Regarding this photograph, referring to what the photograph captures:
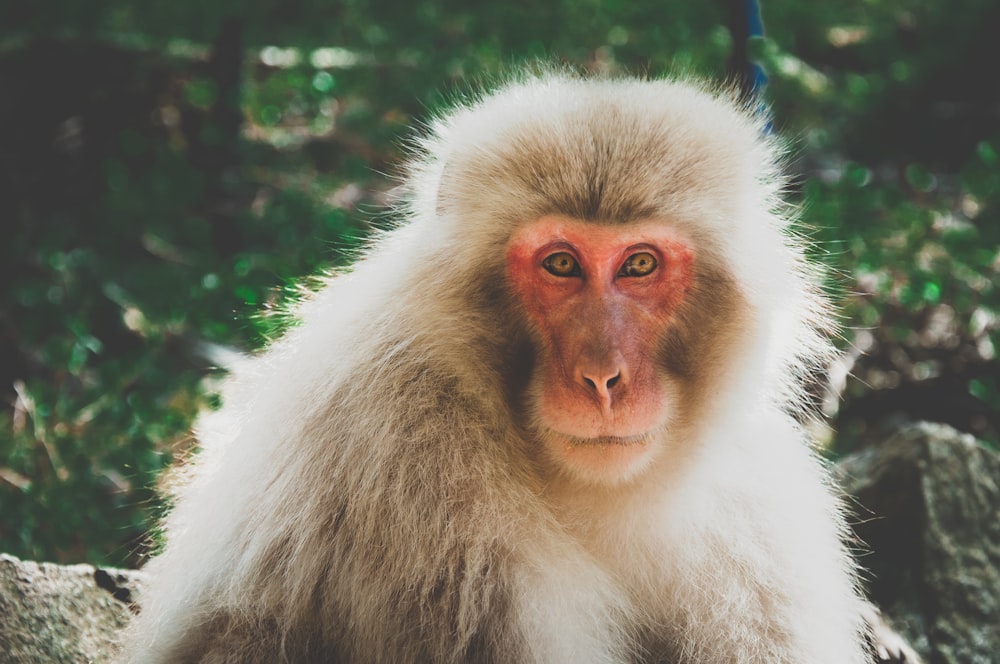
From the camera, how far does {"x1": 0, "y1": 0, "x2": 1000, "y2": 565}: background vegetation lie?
4367 mm

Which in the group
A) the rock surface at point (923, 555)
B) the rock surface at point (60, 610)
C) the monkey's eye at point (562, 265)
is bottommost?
the rock surface at point (60, 610)

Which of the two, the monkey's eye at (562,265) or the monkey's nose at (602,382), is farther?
the monkey's eye at (562,265)

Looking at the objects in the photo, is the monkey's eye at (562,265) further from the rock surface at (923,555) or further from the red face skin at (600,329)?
the rock surface at (923,555)

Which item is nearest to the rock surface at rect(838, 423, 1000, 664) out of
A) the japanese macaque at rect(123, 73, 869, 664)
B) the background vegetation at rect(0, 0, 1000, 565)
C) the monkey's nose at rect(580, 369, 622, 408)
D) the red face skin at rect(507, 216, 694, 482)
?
the background vegetation at rect(0, 0, 1000, 565)

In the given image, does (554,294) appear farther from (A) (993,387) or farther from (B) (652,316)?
(A) (993,387)

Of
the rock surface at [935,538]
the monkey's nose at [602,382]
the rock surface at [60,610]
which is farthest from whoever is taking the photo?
the rock surface at [935,538]

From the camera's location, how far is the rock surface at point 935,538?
349 centimetres

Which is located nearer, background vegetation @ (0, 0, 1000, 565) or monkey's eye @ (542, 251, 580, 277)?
monkey's eye @ (542, 251, 580, 277)

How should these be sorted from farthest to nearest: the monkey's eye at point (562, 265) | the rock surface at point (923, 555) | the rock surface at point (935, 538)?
the rock surface at point (935, 538), the rock surface at point (923, 555), the monkey's eye at point (562, 265)

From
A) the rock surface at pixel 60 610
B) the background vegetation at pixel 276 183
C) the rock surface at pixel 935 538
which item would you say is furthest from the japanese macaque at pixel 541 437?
the background vegetation at pixel 276 183

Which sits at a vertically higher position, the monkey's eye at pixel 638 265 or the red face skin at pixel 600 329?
the monkey's eye at pixel 638 265

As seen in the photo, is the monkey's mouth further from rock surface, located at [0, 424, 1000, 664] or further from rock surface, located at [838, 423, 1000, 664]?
rock surface, located at [838, 423, 1000, 664]

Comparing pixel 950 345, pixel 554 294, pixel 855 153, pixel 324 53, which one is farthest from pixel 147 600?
pixel 855 153

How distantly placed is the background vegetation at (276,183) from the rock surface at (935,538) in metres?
0.59
